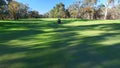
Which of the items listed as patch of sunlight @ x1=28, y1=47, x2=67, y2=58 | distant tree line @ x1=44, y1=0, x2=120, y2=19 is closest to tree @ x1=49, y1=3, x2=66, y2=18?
distant tree line @ x1=44, y1=0, x2=120, y2=19

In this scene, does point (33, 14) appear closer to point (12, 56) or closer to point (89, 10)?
point (89, 10)

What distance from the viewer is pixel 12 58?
774 cm

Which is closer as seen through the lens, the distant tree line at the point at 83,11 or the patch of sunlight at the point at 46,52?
the patch of sunlight at the point at 46,52

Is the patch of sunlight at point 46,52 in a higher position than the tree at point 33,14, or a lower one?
higher

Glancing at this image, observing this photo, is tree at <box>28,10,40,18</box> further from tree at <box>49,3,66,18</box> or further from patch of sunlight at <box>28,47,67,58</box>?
patch of sunlight at <box>28,47,67,58</box>

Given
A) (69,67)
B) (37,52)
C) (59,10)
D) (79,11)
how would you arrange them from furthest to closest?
(59,10)
(79,11)
(37,52)
(69,67)

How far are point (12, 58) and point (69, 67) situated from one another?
6.36 ft

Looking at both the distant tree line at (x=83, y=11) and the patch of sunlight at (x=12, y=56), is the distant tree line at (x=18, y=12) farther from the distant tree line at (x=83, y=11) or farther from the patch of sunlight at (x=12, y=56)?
the patch of sunlight at (x=12, y=56)

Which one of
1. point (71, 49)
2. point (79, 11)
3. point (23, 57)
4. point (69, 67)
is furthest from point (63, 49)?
point (79, 11)

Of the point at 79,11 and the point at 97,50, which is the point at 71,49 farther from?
the point at 79,11

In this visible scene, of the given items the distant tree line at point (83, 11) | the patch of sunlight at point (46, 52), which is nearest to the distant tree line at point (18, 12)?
the distant tree line at point (83, 11)

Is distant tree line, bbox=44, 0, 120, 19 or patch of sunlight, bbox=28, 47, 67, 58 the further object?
distant tree line, bbox=44, 0, 120, 19

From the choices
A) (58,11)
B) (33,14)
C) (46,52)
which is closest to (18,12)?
(33,14)

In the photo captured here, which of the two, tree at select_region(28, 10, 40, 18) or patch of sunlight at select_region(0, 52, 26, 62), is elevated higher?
patch of sunlight at select_region(0, 52, 26, 62)
